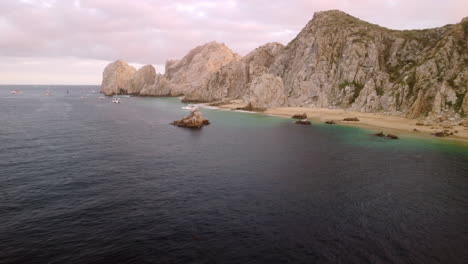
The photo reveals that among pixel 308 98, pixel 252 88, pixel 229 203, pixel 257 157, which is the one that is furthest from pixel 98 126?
pixel 308 98

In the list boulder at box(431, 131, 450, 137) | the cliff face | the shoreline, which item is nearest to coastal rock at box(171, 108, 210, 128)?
the shoreline

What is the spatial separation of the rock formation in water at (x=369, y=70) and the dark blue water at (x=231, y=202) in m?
45.8

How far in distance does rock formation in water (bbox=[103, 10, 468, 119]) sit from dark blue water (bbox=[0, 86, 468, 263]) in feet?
150

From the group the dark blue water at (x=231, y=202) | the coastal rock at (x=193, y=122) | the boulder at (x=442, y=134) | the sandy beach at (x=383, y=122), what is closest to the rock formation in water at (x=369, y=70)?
the sandy beach at (x=383, y=122)

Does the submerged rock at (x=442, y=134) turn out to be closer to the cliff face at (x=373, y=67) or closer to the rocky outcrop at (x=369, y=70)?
the rocky outcrop at (x=369, y=70)

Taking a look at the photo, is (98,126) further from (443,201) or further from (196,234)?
(443,201)

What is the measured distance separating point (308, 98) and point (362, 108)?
33365 millimetres

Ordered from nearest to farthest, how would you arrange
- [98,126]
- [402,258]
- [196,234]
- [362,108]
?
[402,258] < [196,234] < [98,126] < [362,108]

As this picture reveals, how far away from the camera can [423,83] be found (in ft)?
365

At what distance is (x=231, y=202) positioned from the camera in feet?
121

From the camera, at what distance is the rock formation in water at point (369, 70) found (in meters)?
105

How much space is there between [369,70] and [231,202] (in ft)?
441

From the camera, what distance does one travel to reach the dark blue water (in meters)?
26.1

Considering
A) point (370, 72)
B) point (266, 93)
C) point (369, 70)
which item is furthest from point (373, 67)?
point (266, 93)
